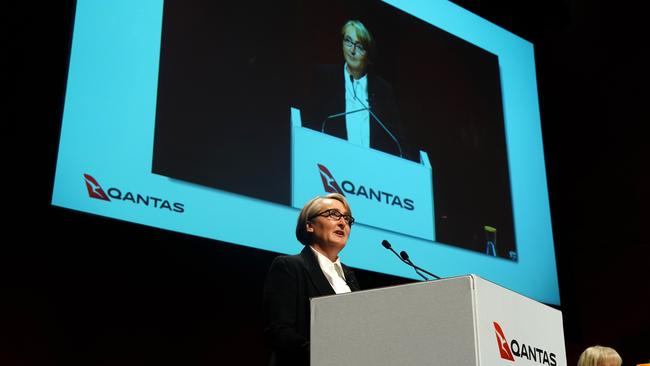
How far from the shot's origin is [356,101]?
4.03 metres

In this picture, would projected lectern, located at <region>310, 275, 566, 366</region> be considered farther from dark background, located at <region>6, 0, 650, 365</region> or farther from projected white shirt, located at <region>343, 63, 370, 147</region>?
projected white shirt, located at <region>343, 63, 370, 147</region>

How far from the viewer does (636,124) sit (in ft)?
18.0

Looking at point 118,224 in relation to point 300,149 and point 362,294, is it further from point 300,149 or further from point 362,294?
point 362,294

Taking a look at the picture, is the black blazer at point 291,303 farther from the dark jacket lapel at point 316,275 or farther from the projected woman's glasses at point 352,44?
the projected woman's glasses at point 352,44

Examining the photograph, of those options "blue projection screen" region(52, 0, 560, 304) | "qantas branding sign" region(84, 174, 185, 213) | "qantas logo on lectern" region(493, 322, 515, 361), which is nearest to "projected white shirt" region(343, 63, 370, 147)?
"blue projection screen" region(52, 0, 560, 304)

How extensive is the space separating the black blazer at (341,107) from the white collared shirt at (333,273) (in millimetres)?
1421

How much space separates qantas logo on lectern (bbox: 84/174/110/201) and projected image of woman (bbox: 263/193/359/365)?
0.88 m

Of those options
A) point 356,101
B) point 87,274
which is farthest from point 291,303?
point 356,101

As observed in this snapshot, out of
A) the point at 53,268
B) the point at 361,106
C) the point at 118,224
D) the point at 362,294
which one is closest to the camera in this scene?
the point at 362,294

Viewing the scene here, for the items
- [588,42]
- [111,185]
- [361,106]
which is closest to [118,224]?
[111,185]

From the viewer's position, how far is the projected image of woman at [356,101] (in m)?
3.86

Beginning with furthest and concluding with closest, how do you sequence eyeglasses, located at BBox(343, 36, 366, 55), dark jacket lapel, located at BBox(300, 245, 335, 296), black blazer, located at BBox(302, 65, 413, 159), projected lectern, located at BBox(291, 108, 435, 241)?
eyeglasses, located at BBox(343, 36, 366, 55) < black blazer, located at BBox(302, 65, 413, 159) < projected lectern, located at BBox(291, 108, 435, 241) < dark jacket lapel, located at BBox(300, 245, 335, 296)

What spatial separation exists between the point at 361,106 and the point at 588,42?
2473 mm

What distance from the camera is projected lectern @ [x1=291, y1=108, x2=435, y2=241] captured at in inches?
145
